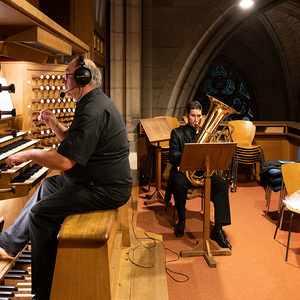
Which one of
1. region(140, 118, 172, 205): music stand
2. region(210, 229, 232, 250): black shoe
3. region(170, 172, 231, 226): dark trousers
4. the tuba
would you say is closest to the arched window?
region(140, 118, 172, 205): music stand

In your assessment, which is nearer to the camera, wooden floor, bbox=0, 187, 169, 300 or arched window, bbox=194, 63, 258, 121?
wooden floor, bbox=0, 187, 169, 300

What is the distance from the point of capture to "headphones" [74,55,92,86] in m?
2.88

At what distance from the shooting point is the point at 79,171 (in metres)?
2.84

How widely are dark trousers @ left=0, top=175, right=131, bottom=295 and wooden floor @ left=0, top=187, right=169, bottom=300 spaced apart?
45cm

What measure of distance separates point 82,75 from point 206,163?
1.74m

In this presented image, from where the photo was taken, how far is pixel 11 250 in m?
2.95

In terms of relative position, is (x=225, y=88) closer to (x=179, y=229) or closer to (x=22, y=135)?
(x=179, y=229)

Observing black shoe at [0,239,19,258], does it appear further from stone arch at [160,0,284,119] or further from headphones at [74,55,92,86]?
Result: stone arch at [160,0,284,119]

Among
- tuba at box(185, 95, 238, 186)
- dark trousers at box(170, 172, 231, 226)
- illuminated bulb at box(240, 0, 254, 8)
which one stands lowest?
dark trousers at box(170, 172, 231, 226)

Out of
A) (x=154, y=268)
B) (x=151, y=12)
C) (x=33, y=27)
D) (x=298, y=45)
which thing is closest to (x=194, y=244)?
(x=154, y=268)

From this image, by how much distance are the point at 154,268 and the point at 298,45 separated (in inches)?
477

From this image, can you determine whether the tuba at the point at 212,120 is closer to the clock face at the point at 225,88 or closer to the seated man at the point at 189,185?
the seated man at the point at 189,185

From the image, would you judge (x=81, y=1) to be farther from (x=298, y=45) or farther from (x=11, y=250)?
(x=298, y=45)

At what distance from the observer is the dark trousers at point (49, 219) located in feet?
8.91
